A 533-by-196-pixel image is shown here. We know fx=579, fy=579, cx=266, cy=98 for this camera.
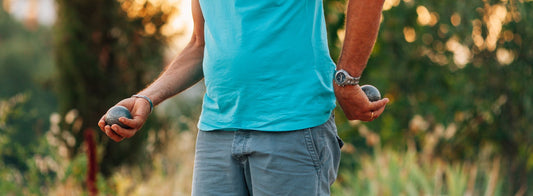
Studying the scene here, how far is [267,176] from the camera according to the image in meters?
1.40

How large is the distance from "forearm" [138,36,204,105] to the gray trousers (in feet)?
0.69

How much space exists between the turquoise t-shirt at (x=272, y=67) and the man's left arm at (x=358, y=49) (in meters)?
0.05

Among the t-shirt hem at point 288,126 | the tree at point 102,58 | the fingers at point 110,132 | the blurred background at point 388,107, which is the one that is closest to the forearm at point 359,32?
the t-shirt hem at point 288,126

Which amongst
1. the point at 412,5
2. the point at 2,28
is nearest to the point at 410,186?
the point at 412,5

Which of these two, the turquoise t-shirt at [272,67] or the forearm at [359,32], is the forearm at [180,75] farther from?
the forearm at [359,32]

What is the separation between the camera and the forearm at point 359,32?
1387 millimetres

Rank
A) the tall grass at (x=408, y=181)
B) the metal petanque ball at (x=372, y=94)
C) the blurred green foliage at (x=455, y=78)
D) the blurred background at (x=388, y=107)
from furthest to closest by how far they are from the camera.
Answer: the blurred green foliage at (x=455, y=78) < the blurred background at (x=388, y=107) < the tall grass at (x=408, y=181) < the metal petanque ball at (x=372, y=94)

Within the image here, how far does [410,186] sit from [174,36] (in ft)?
11.0

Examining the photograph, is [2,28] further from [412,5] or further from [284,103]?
[284,103]

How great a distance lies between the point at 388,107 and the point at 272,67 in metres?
3.51

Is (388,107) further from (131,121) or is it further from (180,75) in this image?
(131,121)

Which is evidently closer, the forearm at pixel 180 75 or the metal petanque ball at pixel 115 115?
the metal petanque ball at pixel 115 115

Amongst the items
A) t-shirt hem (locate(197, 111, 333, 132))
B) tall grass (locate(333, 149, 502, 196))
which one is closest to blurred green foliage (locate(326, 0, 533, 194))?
tall grass (locate(333, 149, 502, 196))

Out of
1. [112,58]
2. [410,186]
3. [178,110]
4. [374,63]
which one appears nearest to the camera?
[410,186]
